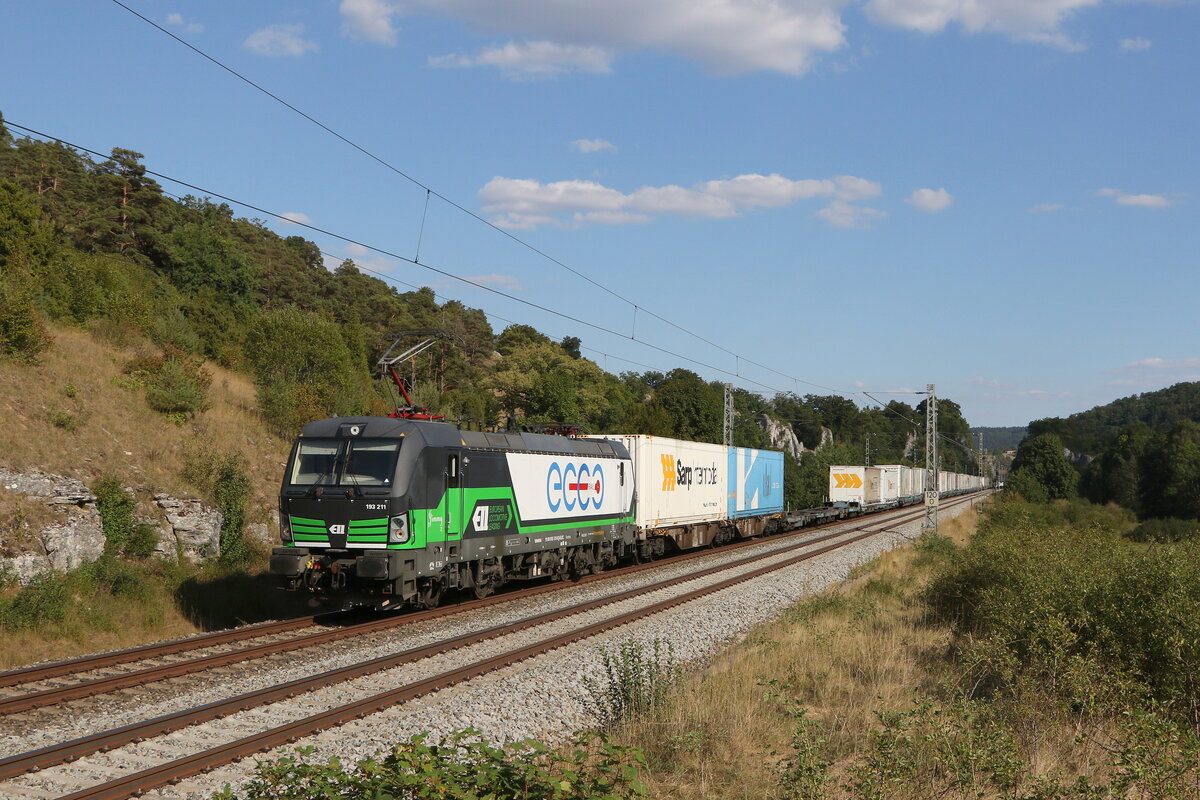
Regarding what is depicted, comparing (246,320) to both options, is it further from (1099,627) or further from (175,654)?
(1099,627)

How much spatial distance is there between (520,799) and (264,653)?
356 inches

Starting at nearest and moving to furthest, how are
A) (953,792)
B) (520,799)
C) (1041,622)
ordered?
(520,799) < (953,792) < (1041,622)

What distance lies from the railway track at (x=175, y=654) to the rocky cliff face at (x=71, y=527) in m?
4.06

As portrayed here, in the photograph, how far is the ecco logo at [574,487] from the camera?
68.6 feet

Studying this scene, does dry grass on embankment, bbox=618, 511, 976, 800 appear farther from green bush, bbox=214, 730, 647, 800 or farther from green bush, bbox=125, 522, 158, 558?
green bush, bbox=125, 522, 158, 558

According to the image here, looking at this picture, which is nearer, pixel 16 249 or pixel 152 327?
pixel 16 249

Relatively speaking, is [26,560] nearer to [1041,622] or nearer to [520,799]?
[520,799]

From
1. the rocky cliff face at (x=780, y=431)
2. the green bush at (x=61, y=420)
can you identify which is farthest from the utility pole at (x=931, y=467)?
the rocky cliff face at (x=780, y=431)

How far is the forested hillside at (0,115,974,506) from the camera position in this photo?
2834 centimetres

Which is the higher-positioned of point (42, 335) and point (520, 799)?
point (42, 335)

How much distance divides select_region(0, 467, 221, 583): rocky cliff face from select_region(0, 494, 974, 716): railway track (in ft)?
13.3

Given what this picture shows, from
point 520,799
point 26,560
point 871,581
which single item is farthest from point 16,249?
point 520,799

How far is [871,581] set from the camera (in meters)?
22.0

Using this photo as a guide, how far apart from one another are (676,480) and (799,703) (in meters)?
18.6
